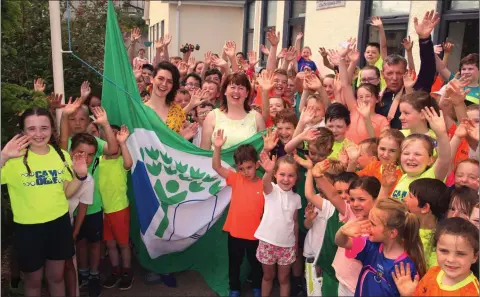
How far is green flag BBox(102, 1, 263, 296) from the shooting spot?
3879 millimetres

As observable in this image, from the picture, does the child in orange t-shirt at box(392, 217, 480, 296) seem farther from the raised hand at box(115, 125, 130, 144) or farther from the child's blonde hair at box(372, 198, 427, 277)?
the raised hand at box(115, 125, 130, 144)

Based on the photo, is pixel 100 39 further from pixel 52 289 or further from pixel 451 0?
pixel 451 0

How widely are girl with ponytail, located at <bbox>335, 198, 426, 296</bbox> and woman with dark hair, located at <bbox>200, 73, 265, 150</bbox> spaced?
1.73 metres

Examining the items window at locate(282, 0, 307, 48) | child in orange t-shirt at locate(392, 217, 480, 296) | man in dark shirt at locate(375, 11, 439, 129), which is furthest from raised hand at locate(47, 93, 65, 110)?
window at locate(282, 0, 307, 48)

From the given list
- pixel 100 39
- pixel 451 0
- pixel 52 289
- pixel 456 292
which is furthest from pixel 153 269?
pixel 451 0

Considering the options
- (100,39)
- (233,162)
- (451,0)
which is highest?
(451,0)

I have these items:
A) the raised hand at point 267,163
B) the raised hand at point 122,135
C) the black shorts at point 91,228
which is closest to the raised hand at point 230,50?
the raised hand at point 122,135

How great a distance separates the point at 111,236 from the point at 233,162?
1.21 metres

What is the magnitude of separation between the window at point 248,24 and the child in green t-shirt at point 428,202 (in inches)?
575

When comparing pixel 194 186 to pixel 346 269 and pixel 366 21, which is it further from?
pixel 366 21

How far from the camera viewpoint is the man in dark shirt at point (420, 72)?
13.2 feet

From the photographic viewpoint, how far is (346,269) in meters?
2.72

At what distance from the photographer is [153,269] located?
3.99m

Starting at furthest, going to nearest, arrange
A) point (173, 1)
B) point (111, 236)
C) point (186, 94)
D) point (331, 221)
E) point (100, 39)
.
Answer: point (173, 1) → point (100, 39) → point (186, 94) → point (111, 236) → point (331, 221)
